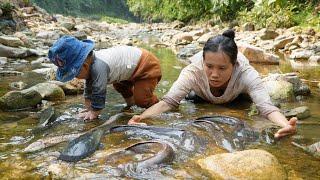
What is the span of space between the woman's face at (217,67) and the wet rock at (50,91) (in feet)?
5.96

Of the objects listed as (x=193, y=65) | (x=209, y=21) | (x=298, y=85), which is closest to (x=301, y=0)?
(x=209, y=21)

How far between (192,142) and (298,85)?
2549 millimetres

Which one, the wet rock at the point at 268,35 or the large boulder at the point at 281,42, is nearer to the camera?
the large boulder at the point at 281,42

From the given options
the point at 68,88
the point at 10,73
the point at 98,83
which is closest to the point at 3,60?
the point at 10,73

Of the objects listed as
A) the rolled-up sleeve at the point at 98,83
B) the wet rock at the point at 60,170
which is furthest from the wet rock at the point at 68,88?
the wet rock at the point at 60,170

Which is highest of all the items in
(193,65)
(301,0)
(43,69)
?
(301,0)

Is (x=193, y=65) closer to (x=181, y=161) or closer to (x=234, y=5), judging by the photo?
(x=181, y=161)

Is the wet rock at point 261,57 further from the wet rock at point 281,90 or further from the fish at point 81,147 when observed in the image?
the fish at point 81,147

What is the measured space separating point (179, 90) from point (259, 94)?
702 millimetres

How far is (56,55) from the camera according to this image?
3.41 meters

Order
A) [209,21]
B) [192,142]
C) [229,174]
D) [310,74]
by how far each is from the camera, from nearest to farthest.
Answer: [229,174] < [192,142] < [310,74] < [209,21]

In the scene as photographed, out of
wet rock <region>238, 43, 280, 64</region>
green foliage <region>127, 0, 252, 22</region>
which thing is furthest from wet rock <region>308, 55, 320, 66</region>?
green foliage <region>127, 0, 252, 22</region>

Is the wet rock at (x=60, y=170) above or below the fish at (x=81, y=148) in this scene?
below

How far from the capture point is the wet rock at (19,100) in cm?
404
